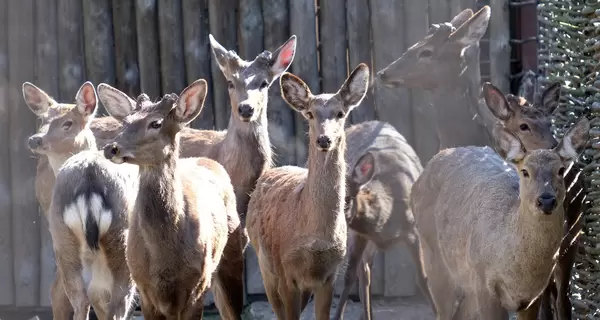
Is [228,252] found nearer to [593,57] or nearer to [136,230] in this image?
[136,230]

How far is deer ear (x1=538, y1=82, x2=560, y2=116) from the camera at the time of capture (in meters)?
9.66

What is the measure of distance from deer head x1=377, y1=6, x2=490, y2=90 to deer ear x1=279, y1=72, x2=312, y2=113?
225 cm

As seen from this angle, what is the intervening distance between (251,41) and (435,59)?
196 cm

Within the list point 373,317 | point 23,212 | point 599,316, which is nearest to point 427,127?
point 373,317

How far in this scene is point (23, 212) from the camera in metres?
12.4

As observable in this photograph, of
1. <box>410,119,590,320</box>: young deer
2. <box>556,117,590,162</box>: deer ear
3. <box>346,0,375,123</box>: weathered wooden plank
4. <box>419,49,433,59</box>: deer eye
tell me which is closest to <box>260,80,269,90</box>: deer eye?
<box>346,0,375,123</box>: weathered wooden plank

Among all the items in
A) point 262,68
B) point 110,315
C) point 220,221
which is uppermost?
point 262,68

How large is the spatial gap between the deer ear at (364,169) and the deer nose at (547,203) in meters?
2.82

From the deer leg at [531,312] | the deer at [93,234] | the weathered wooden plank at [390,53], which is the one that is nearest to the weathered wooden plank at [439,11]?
the weathered wooden plank at [390,53]

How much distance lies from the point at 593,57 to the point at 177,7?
4.63m

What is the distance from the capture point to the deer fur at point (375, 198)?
10.4 metres

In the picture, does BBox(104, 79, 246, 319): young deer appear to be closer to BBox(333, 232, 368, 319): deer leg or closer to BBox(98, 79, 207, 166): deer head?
BBox(98, 79, 207, 166): deer head

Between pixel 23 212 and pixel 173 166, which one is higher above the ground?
pixel 173 166

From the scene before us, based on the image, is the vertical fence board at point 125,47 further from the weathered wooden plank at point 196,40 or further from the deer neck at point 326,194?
the deer neck at point 326,194
